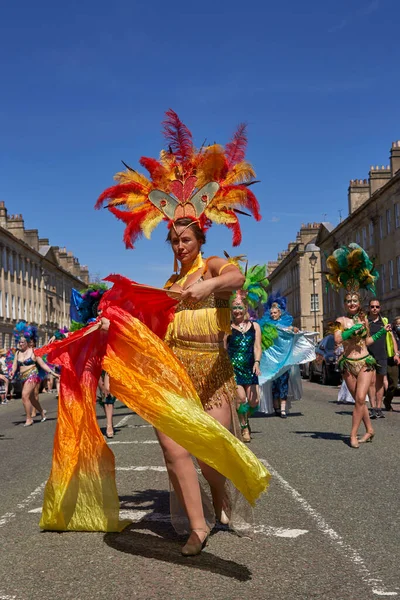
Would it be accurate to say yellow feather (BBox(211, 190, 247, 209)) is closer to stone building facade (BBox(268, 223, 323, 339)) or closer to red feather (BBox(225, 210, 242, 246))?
red feather (BBox(225, 210, 242, 246))

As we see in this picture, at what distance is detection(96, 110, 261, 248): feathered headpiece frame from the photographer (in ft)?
17.7

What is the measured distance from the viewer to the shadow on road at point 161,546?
13.9 ft

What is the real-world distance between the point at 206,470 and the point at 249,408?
224 inches

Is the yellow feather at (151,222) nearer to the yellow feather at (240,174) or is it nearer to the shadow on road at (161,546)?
the yellow feather at (240,174)

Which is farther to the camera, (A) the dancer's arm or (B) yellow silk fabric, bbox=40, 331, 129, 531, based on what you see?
(B) yellow silk fabric, bbox=40, 331, 129, 531

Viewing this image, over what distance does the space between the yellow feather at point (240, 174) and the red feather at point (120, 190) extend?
633 mm

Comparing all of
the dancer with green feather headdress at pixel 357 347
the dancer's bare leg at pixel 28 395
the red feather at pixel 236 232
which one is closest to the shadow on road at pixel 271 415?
the dancer's bare leg at pixel 28 395

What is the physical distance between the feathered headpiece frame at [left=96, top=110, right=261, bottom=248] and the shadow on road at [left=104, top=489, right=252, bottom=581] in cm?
202

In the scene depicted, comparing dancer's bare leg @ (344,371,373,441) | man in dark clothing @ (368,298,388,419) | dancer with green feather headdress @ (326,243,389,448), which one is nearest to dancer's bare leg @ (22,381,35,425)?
man in dark clothing @ (368,298,388,419)

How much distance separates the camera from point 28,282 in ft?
256

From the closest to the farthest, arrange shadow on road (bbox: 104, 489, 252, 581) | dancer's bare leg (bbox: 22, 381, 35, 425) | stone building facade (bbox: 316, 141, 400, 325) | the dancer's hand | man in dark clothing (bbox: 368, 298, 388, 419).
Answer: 1. shadow on road (bbox: 104, 489, 252, 581)
2. the dancer's hand
3. man in dark clothing (bbox: 368, 298, 388, 419)
4. dancer's bare leg (bbox: 22, 381, 35, 425)
5. stone building facade (bbox: 316, 141, 400, 325)

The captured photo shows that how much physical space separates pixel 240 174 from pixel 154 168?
0.63m

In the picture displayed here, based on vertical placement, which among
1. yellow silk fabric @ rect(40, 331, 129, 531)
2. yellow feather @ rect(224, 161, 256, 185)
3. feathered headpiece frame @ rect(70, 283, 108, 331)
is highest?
yellow feather @ rect(224, 161, 256, 185)

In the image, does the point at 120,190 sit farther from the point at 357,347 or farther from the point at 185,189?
the point at 357,347
